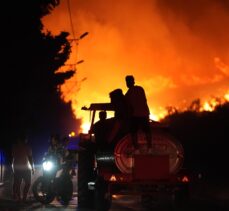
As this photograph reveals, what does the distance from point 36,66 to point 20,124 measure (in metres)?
4.11

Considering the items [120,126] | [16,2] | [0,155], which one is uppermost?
[16,2]

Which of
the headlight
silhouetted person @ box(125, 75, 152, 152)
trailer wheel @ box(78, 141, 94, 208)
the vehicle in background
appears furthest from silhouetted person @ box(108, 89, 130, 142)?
the headlight

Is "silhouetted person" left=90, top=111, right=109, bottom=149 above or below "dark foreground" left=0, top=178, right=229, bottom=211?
above

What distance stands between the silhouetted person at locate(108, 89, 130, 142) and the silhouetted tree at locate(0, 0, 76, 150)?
24.3 m

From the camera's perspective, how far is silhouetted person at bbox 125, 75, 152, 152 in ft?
42.1

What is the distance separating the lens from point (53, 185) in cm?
1758

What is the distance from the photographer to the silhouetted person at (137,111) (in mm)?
12844

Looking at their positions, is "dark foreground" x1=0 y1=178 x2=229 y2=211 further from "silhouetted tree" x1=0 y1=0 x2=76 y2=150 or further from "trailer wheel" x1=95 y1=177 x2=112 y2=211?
"silhouetted tree" x1=0 y1=0 x2=76 y2=150

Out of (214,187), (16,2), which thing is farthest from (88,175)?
(16,2)

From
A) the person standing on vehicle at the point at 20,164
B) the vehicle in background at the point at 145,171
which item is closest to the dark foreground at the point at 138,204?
the person standing on vehicle at the point at 20,164

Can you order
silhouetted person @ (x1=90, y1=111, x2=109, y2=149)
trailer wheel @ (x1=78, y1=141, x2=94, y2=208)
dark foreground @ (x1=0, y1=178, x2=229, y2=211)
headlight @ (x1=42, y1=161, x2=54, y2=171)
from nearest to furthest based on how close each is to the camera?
silhouetted person @ (x1=90, y1=111, x2=109, y2=149), dark foreground @ (x1=0, y1=178, x2=229, y2=211), trailer wheel @ (x1=78, y1=141, x2=94, y2=208), headlight @ (x1=42, y1=161, x2=54, y2=171)

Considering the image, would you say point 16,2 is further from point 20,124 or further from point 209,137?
point 209,137

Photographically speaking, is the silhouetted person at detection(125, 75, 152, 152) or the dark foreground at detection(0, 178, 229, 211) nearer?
the silhouetted person at detection(125, 75, 152, 152)

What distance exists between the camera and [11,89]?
38500 millimetres
